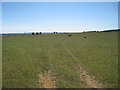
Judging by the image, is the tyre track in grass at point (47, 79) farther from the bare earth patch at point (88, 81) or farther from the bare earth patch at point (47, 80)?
the bare earth patch at point (88, 81)

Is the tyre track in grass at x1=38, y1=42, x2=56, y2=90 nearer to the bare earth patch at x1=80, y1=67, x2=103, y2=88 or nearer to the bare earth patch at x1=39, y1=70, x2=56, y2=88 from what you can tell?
the bare earth patch at x1=39, y1=70, x2=56, y2=88

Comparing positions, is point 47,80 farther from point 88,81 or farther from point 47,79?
point 88,81

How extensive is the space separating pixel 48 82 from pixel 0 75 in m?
4.51

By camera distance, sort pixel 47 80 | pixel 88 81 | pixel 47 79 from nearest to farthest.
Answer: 1. pixel 88 81
2. pixel 47 80
3. pixel 47 79

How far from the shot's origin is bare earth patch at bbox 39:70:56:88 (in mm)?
10884

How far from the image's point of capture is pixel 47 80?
1199cm

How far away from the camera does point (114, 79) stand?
12.1 m

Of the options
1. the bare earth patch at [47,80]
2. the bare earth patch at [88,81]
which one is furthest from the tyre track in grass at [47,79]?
the bare earth patch at [88,81]

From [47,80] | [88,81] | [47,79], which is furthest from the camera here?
[47,79]

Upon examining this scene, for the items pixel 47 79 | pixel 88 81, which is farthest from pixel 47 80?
pixel 88 81

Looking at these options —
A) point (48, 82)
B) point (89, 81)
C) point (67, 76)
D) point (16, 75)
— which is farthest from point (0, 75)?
point (89, 81)

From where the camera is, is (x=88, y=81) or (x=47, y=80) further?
(x=47, y=80)

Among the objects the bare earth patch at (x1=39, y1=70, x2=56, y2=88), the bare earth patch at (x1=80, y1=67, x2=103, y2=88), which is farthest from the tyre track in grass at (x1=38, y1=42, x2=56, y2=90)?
the bare earth patch at (x1=80, y1=67, x2=103, y2=88)

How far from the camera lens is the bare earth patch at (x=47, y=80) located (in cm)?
1088
